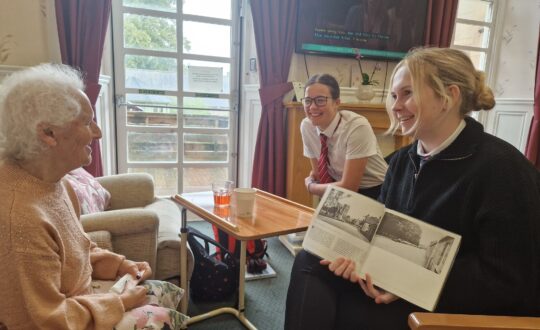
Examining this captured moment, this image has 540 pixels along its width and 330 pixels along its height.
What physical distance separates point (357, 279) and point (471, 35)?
12.6ft

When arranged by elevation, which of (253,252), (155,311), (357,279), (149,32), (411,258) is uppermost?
(149,32)

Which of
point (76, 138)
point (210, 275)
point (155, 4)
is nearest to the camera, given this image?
point (76, 138)

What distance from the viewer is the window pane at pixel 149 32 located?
9.09ft

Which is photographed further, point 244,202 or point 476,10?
point 476,10

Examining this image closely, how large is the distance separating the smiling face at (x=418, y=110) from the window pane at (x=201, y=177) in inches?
92.6

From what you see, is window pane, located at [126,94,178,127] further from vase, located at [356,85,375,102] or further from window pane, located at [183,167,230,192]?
vase, located at [356,85,375,102]

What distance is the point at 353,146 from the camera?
1709mm

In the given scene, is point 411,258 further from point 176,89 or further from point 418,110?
point 176,89

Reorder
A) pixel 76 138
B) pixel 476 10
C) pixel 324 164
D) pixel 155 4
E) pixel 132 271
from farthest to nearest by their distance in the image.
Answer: pixel 476 10 → pixel 155 4 → pixel 324 164 → pixel 132 271 → pixel 76 138

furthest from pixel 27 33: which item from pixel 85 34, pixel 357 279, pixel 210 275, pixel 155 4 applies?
pixel 357 279

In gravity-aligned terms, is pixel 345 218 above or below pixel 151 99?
below

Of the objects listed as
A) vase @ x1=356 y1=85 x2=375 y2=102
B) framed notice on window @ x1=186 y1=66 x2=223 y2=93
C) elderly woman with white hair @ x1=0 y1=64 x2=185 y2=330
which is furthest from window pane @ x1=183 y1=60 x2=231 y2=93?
elderly woman with white hair @ x1=0 y1=64 x2=185 y2=330

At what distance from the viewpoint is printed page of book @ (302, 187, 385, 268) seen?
100 cm

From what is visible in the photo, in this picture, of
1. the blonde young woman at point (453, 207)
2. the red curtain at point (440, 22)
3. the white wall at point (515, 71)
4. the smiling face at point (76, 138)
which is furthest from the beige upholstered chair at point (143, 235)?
the white wall at point (515, 71)
